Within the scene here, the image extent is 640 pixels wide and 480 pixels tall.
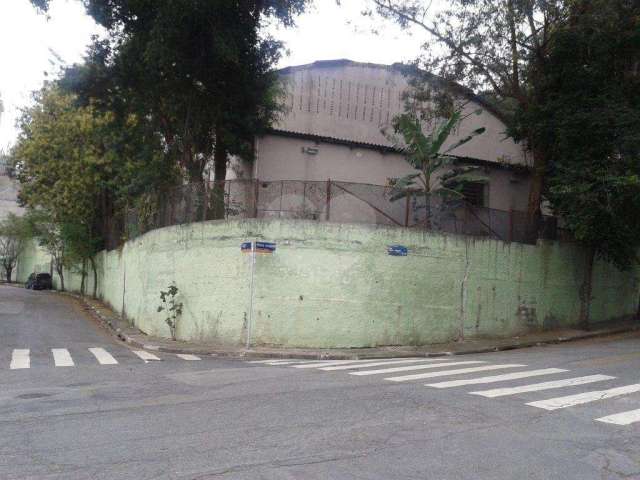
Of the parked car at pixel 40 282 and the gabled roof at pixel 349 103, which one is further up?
the gabled roof at pixel 349 103

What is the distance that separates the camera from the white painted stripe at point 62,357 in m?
13.3

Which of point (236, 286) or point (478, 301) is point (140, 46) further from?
point (478, 301)

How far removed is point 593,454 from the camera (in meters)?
6.06

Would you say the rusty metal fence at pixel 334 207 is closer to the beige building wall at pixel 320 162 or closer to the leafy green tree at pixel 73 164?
the beige building wall at pixel 320 162

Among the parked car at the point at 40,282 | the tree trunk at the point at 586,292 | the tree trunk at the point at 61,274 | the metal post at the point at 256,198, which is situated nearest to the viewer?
the metal post at the point at 256,198

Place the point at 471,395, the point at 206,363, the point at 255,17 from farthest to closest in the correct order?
the point at 255,17
the point at 206,363
the point at 471,395

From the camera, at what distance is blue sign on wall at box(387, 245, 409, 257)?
17031mm

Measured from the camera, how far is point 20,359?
46.2ft

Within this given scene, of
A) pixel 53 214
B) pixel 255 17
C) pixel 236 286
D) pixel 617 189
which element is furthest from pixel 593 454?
pixel 53 214

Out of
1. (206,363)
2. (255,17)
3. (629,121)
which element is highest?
(255,17)

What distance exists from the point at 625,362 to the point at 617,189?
6497 millimetres

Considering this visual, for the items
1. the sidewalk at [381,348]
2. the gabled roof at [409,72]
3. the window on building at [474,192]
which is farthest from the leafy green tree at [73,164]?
the window on building at [474,192]

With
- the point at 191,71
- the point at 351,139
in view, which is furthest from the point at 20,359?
the point at 351,139

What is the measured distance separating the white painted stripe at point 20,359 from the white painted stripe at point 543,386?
31.4 ft
